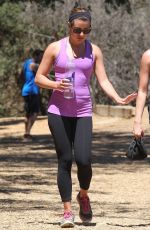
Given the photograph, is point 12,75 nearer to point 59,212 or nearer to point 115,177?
point 115,177

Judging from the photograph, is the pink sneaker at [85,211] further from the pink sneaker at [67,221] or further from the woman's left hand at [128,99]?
the woman's left hand at [128,99]

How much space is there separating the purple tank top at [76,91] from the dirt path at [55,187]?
99 cm

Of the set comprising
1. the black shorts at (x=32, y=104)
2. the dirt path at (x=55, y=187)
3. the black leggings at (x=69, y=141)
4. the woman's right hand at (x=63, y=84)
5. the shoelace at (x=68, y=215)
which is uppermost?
the woman's right hand at (x=63, y=84)

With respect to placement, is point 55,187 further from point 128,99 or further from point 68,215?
point 128,99

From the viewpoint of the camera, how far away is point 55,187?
10.0 m

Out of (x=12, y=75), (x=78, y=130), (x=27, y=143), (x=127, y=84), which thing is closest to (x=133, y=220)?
(x=78, y=130)

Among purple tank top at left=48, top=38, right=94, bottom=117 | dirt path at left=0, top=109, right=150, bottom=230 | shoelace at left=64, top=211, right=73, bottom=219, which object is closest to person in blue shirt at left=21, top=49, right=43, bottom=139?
dirt path at left=0, top=109, right=150, bottom=230

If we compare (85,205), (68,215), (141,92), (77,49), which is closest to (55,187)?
(85,205)

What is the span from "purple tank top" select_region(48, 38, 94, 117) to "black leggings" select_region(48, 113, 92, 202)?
0.19ft

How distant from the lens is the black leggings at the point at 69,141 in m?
7.20

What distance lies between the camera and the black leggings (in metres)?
7.20

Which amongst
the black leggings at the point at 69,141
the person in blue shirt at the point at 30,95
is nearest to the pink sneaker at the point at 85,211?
the black leggings at the point at 69,141

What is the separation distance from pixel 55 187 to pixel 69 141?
2.84m

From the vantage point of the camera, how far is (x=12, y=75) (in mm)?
26109
